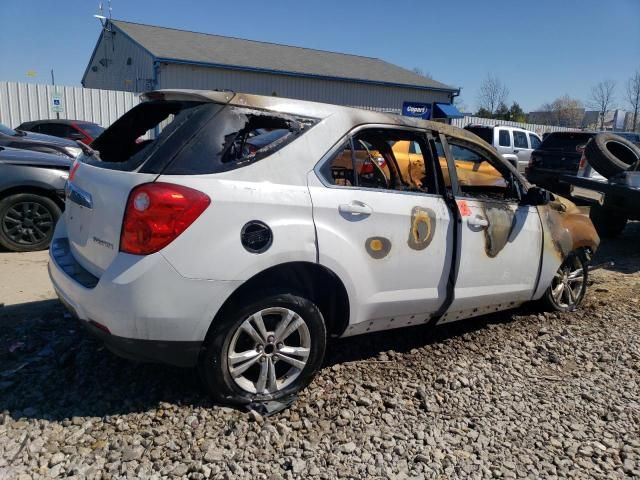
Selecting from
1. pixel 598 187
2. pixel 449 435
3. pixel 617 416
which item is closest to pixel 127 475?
pixel 449 435

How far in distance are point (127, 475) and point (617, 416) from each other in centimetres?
277

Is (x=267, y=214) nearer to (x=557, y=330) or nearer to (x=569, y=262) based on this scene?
(x=557, y=330)

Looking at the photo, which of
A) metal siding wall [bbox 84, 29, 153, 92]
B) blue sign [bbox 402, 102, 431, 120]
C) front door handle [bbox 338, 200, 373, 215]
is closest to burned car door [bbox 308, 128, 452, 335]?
front door handle [bbox 338, 200, 373, 215]

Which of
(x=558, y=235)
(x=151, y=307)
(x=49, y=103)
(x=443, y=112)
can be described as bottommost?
(x=151, y=307)

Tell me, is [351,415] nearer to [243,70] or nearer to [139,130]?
[139,130]

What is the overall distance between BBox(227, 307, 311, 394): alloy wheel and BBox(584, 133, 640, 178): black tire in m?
6.20

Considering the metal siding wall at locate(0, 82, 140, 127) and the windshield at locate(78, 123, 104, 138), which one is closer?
the windshield at locate(78, 123, 104, 138)

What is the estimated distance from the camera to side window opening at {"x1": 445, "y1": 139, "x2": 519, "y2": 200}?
13.4 ft

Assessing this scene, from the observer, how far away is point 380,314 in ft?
11.0

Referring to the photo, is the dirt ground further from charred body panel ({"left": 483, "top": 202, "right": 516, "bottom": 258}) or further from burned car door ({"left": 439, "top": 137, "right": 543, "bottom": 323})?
charred body panel ({"left": 483, "top": 202, "right": 516, "bottom": 258})

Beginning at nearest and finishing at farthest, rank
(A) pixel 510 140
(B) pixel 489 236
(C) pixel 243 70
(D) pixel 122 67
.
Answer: (B) pixel 489 236 → (A) pixel 510 140 → (C) pixel 243 70 → (D) pixel 122 67

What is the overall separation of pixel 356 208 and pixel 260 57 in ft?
87.5

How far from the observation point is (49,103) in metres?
18.9

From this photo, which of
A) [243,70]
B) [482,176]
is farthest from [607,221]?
[243,70]
